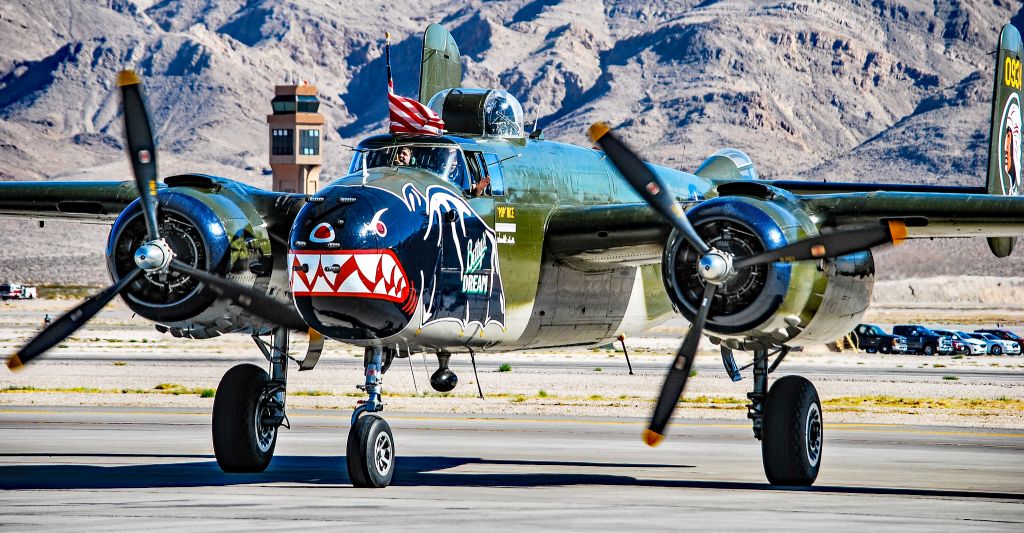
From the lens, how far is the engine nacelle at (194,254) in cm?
2133

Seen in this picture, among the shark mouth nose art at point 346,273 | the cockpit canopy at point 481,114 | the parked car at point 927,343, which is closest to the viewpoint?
the shark mouth nose art at point 346,273

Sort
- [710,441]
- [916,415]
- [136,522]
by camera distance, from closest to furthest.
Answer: [136,522]
[710,441]
[916,415]

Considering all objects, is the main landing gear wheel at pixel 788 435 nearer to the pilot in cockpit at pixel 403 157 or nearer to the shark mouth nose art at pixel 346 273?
the shark mouth nose art at pixel 346 273

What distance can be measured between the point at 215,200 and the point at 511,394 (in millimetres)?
26918

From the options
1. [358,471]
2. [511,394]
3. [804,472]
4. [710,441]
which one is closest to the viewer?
[358,471]

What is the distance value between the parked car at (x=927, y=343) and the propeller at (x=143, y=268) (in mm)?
65232

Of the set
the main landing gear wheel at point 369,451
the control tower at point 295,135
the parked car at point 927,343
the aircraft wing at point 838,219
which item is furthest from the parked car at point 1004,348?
the control tower at point 295,135

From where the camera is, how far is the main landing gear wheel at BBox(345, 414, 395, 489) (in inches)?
773

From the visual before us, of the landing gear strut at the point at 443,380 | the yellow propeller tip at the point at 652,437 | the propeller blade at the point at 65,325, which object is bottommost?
the yellow propeller tip at the point at 652,437

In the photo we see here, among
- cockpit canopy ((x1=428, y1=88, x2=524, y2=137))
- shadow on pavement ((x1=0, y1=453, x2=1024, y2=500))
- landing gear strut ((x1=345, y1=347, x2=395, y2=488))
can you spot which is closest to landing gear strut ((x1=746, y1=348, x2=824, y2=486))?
shadow on pavement ((x1=0, y1=453, x2=1024, y2=500))

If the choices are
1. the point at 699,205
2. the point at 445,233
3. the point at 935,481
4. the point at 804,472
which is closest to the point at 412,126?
the point at 445,233

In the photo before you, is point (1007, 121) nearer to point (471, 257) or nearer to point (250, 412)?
point (471, 257)

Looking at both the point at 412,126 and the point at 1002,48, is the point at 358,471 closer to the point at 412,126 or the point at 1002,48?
the point at 412,126

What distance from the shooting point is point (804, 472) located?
21.6 metres
